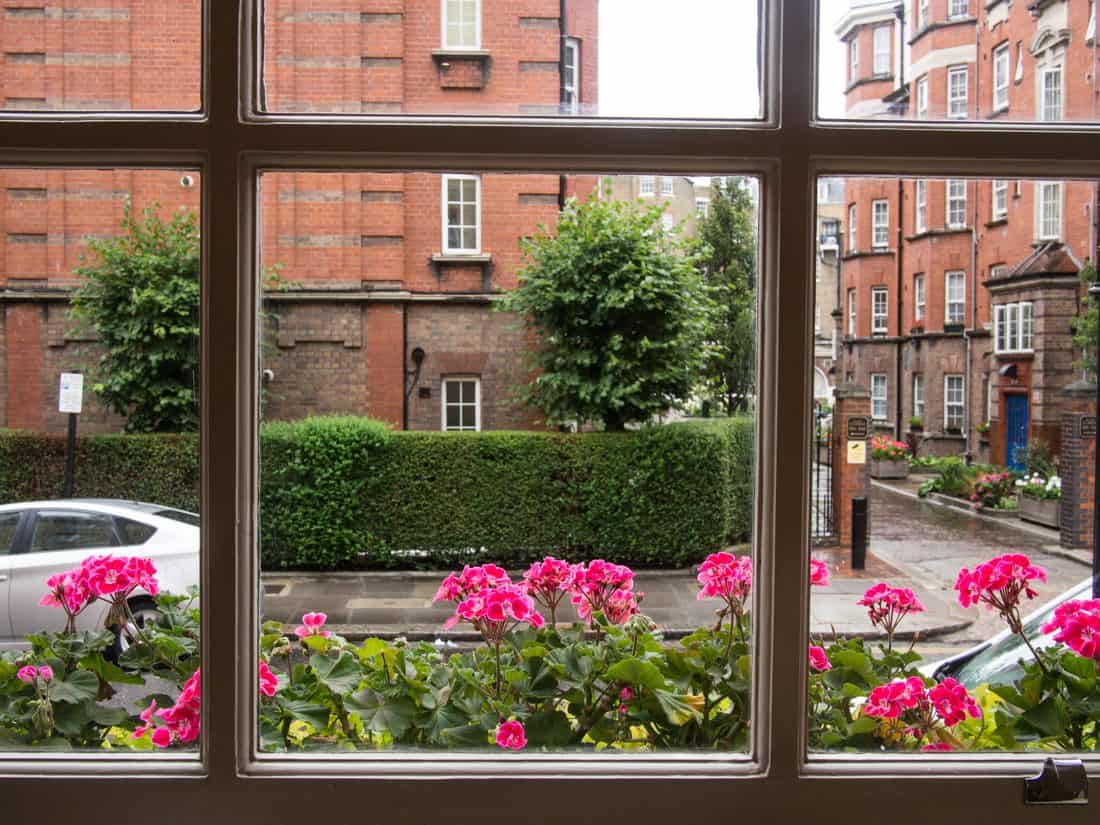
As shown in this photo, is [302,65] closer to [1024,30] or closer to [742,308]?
[742,308]

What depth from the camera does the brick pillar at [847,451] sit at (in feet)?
4.01

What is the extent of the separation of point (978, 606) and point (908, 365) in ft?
1.18

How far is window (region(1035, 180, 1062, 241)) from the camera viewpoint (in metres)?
1.21

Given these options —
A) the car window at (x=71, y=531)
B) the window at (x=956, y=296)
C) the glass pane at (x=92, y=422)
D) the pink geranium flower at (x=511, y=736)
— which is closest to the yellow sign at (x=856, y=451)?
the window at (x=956, y=296)

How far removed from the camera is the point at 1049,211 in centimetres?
123

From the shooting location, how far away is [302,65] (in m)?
1.15

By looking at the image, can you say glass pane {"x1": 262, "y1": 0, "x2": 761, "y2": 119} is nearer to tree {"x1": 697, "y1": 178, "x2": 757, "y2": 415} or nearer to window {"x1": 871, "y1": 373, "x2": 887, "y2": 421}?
tree {"x1": 697, "y1": 178, "x2": 757, "y2": 415}

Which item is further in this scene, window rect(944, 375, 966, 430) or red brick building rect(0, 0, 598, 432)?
window rect(944, 375, 966, 430)

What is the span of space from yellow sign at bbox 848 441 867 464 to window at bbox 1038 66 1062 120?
49 centimetres

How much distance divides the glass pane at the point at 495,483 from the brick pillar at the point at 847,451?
0.45ft

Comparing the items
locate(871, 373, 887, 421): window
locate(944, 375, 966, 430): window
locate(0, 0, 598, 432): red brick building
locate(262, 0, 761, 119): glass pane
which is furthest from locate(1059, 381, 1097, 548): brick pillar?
locate(0, 0, 598, 432): red brick building

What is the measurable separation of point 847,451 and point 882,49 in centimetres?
55

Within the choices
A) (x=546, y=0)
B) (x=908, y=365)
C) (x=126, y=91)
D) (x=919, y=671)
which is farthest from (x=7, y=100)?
(x=919, y=671)

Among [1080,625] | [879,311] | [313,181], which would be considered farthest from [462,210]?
[1080,625]
